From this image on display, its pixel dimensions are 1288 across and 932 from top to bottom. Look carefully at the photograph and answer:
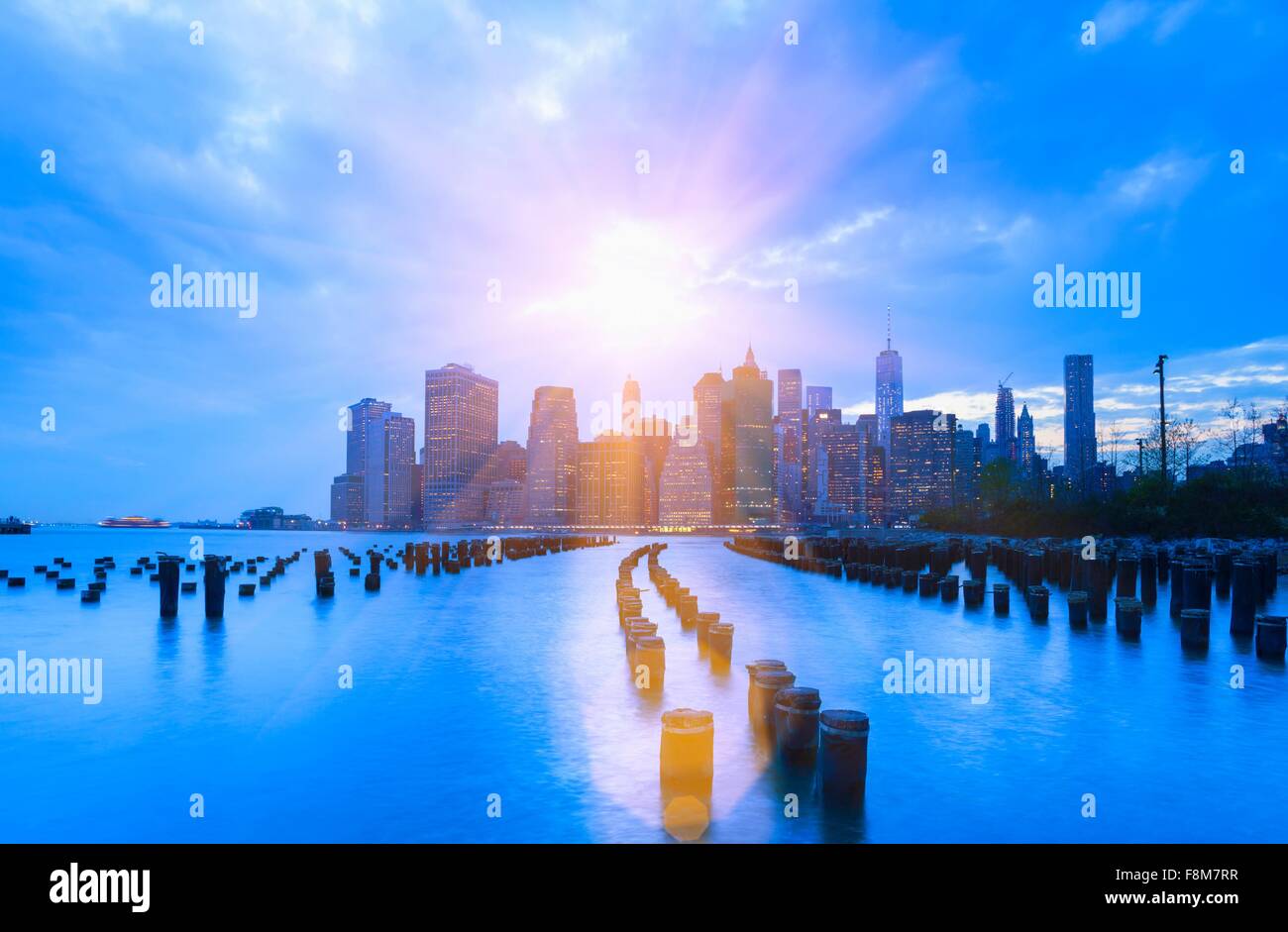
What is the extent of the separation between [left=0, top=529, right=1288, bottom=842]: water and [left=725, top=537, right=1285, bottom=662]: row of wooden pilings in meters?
0.89

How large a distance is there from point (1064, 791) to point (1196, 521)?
52.7 meters

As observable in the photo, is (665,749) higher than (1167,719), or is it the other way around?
(665,749)

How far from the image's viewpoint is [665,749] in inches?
352

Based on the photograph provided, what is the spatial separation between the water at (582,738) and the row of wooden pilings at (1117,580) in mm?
889

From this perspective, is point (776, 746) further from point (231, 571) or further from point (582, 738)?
point (231, 571)

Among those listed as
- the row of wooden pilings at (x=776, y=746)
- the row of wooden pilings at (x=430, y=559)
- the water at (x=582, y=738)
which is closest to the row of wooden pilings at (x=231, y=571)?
the row of wooden pilings at (x=430, y=559)

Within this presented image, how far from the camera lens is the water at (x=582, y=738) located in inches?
334

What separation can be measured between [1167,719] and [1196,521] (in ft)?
157

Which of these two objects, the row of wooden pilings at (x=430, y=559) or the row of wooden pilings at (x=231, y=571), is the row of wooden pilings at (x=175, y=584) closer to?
the row of wooden pilings at (x=231, y=571)

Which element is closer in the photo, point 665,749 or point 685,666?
point 665,749
